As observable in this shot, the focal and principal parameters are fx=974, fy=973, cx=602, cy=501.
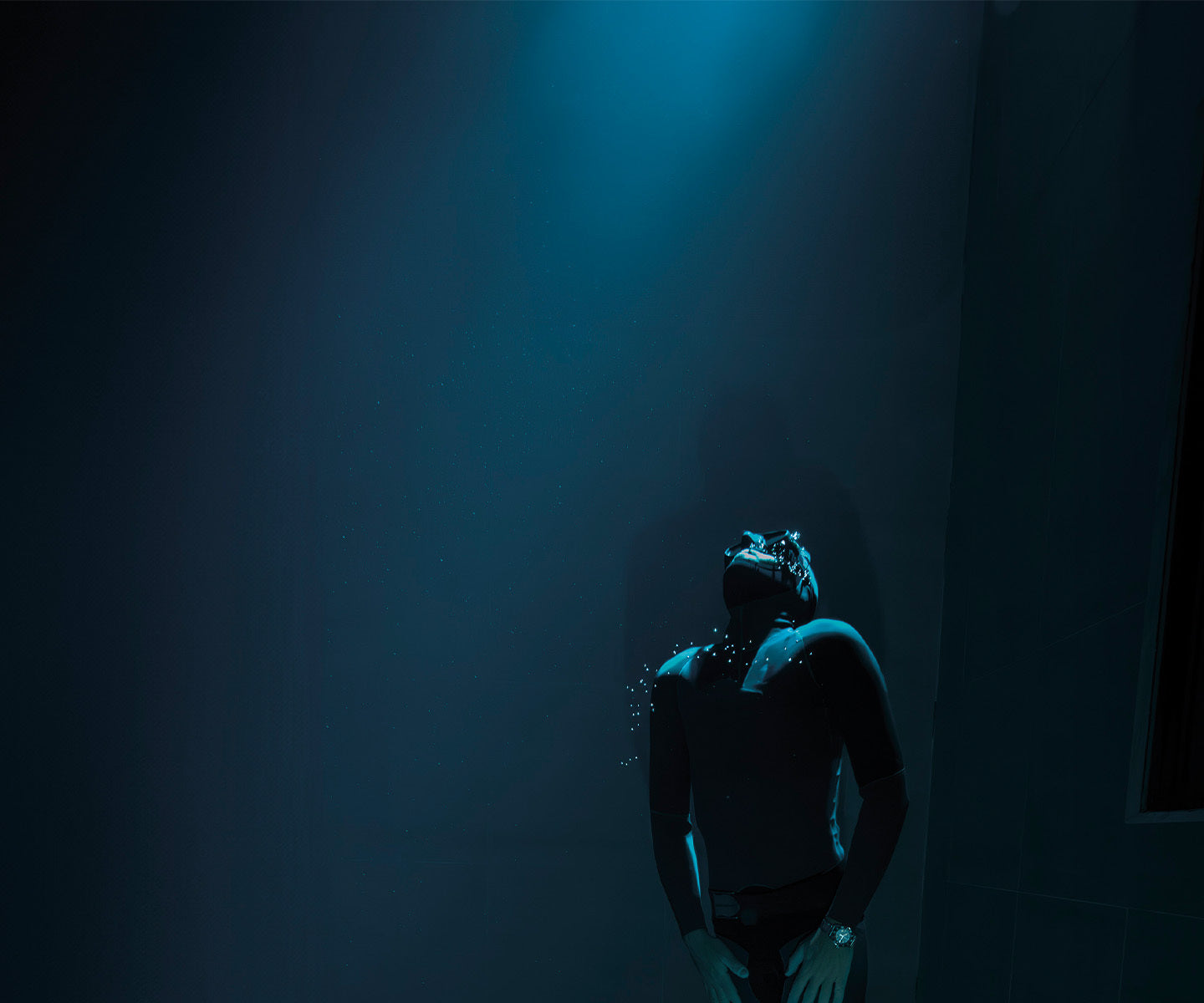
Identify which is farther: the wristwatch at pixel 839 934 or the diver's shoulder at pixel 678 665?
the diver's shoulder at pixel 678 665

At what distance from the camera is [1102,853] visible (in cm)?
→ 188

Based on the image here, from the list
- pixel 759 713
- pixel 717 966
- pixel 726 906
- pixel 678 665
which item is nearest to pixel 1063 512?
pixel 759 713

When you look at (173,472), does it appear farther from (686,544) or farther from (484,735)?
(686,544)

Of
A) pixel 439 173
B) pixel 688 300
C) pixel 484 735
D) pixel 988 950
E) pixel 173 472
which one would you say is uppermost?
pixel 439 173

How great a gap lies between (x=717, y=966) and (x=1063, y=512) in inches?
52.1

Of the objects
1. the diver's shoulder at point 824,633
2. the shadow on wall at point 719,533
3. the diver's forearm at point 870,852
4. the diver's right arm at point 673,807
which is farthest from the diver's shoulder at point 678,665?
the shadow on wall at point 719,533

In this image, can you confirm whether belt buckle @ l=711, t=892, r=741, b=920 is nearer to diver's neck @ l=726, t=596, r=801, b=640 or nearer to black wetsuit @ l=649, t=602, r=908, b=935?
black wetsuit @ l=649, t=602, r=908, b=935

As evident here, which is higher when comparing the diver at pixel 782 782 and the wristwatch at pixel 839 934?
the diver at pixel 782 782

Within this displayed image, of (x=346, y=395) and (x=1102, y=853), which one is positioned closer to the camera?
(x=1102, y=853)


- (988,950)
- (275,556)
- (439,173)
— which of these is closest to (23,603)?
(275,556)

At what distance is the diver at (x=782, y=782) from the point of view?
213 centimetres

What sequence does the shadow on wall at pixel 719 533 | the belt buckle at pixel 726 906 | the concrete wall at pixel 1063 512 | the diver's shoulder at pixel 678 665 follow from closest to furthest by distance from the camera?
the concrete wall at pixel 1063 512
the belt buckle at pixel 726 906
the diver's shoulder at pixel 678 665
the shadow on wall at pixel 719 533

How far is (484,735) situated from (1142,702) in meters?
2.09

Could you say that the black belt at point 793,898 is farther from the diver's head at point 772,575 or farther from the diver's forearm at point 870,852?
the diver's head at point 772,575
